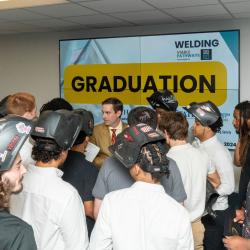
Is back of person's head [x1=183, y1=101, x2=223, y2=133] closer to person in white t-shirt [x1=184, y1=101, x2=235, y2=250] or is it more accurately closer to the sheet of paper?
person in white t-shirt [x1=184, y1=101, x2=235, y2=250]

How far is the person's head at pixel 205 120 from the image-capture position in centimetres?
284

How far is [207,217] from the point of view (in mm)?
2686

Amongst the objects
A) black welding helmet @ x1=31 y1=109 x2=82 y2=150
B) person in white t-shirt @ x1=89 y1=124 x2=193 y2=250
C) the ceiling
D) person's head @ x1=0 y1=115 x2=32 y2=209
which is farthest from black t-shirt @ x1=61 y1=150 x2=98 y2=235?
the ceiling

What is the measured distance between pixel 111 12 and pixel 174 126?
243cm

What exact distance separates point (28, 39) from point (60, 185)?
498 centimetres

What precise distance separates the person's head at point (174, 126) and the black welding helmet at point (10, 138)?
1330mm

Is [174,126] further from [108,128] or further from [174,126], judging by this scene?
[108,128]

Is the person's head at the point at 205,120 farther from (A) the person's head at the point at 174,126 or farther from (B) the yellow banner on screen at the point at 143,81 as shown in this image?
(B) the yellow banner on screen at the point at 143,81

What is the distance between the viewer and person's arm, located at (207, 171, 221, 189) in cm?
264

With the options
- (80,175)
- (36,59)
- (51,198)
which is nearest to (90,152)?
(80,175)

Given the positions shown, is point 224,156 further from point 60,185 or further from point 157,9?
point 157,9

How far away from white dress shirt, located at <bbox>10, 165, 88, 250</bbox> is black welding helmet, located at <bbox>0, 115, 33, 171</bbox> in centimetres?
50

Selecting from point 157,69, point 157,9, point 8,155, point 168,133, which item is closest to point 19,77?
point 157,69

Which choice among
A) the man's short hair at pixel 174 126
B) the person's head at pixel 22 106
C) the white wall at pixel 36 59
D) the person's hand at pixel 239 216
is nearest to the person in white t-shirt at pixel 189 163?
the man's short hair at pixel 174 126
